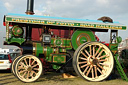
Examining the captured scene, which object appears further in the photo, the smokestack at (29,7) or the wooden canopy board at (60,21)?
the smokestack at (29,7)

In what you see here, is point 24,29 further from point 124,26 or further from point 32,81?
point 124,26

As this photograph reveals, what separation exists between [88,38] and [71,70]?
3.14 metres

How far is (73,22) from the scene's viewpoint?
7.86m

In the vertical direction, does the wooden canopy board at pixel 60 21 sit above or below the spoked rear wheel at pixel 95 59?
above

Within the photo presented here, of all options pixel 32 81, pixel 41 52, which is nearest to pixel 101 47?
pixel 41 52

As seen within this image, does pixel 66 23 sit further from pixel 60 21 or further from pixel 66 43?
pixel 66 43

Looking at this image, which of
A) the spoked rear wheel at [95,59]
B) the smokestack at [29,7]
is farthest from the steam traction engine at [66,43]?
the smokestack at [29,7]

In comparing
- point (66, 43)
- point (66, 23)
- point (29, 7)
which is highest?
point (29, 7)

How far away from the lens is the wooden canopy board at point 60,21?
7260 mm

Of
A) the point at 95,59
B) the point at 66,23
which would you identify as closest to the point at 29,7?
the point at 66,23

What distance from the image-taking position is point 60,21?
25.2 feet

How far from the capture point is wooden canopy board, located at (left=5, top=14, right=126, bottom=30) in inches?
286

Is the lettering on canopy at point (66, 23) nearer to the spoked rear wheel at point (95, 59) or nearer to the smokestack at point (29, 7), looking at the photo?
the spoked rear wheel at point (95, 59)

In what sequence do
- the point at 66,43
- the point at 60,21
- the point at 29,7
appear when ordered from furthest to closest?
the point at 29,7
the point at 66,43
the point at 60,21
